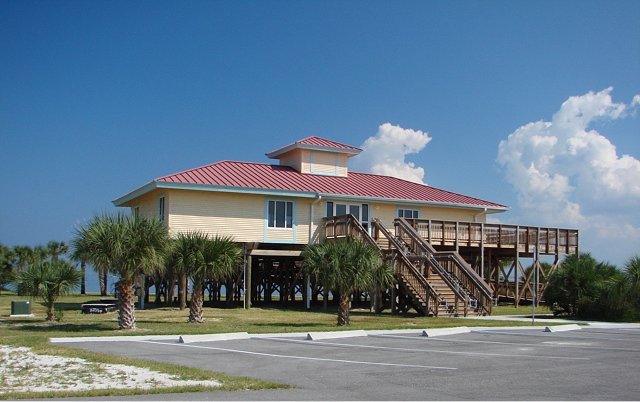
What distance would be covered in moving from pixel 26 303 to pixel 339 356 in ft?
54.6

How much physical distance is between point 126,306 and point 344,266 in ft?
20.7

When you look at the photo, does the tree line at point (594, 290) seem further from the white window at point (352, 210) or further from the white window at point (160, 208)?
the white window at point (160, 208)

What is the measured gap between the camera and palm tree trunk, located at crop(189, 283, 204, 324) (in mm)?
22672

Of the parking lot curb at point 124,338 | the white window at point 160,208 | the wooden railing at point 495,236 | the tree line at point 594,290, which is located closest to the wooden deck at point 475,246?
the wooden railing at point 495,236

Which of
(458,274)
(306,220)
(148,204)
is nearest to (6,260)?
(148,204)

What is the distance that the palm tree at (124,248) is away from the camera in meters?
19.6

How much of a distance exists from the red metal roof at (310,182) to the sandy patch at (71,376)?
17.4 meters

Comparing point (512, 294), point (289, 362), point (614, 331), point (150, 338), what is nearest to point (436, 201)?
point (512, 294)

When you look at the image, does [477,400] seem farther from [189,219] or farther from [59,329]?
[189,219]

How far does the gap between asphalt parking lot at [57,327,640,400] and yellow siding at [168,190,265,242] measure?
13669 mm

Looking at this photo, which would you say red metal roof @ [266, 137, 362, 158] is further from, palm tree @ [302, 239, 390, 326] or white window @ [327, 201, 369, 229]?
palm tree @ [302, 239, 390, 326]

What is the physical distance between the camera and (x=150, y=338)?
1702 centimetres

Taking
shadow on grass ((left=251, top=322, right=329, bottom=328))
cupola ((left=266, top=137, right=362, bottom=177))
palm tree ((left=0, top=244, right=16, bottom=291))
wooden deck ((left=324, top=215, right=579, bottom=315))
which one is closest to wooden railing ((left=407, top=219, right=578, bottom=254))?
wooden deck ((left=324, top=215, right=579, bottom=315))

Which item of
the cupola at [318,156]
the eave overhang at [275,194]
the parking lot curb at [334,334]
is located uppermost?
the cupola at [318,156]
